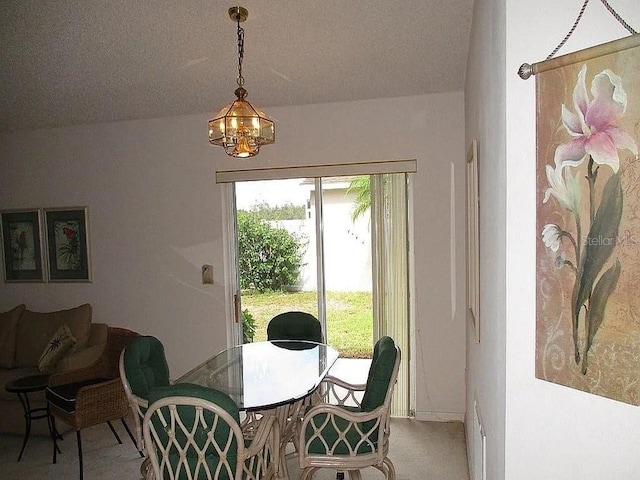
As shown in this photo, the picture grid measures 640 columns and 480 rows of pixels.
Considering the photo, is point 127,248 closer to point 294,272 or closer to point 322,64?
point 294,272

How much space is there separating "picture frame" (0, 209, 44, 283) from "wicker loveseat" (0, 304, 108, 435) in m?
0.51

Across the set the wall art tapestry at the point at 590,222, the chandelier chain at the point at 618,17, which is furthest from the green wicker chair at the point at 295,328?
the chandelier chain at the point at 618,17

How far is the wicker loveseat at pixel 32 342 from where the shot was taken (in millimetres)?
3713

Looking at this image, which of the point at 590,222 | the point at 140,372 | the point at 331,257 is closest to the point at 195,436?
the point at 140,372

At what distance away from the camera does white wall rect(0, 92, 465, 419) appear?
12.5ft

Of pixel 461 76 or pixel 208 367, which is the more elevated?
pixel 461 76

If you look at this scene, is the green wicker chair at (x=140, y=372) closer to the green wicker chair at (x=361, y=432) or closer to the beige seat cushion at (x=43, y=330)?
the green wicker chair at (x=361, y=432)

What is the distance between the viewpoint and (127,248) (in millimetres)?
4562

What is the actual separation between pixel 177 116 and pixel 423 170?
7.59 ft

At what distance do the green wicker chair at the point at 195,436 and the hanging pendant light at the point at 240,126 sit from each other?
47.2 inches

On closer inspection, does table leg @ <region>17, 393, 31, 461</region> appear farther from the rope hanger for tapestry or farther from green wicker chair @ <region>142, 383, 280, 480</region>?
the rope hanger for tapestry

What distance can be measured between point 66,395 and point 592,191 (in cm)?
339

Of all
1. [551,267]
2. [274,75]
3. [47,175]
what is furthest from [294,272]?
[551,267]

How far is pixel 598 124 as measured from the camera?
3.28 ft
